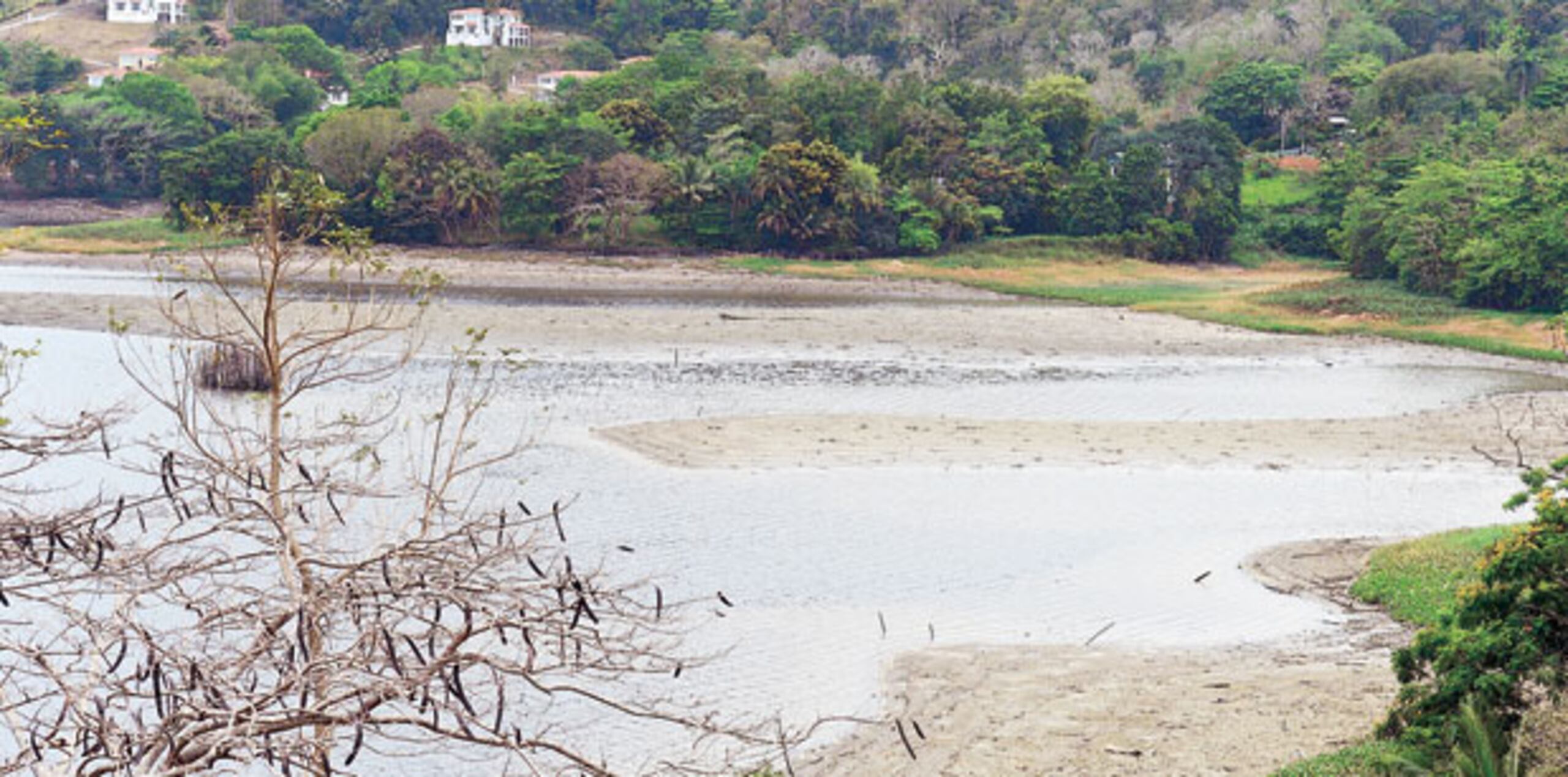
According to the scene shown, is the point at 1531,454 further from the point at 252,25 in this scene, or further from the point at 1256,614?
the point at 252,25

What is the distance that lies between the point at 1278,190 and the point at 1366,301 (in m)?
25.1

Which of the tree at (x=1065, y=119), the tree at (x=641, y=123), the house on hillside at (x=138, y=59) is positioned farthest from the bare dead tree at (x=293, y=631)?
the house on hillside at (x=138, y=59)

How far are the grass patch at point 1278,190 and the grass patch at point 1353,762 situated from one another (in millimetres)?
63320

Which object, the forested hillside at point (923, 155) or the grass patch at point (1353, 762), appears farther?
the forested hillside at point (923, 155)

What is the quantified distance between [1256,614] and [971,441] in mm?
10557

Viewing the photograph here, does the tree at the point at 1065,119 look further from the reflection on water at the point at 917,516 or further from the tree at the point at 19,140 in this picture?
the tree at the point at 19,140


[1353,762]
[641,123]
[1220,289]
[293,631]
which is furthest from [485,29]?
[1353,762]

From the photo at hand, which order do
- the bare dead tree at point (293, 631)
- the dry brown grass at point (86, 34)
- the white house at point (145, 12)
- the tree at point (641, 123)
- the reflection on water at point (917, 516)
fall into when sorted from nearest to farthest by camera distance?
1. the bare dead tree at point (293, 631)
2. the reflection on water at point (917, 516)
3. the tree at point (641, 123)
4. the dry brown grass at point (86, 34)
5. the white house at point (145, 12)

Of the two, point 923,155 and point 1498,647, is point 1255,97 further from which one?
point 1498,647

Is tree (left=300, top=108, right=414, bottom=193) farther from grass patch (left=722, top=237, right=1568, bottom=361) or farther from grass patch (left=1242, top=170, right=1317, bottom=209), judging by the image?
grass patch (left=1242, top=170, right=1317, bottom=209)

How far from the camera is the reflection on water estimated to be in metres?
17.4

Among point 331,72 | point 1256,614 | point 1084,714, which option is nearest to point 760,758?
point 1084,714

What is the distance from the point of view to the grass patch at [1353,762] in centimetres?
1091

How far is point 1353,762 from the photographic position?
11344 millimetres
